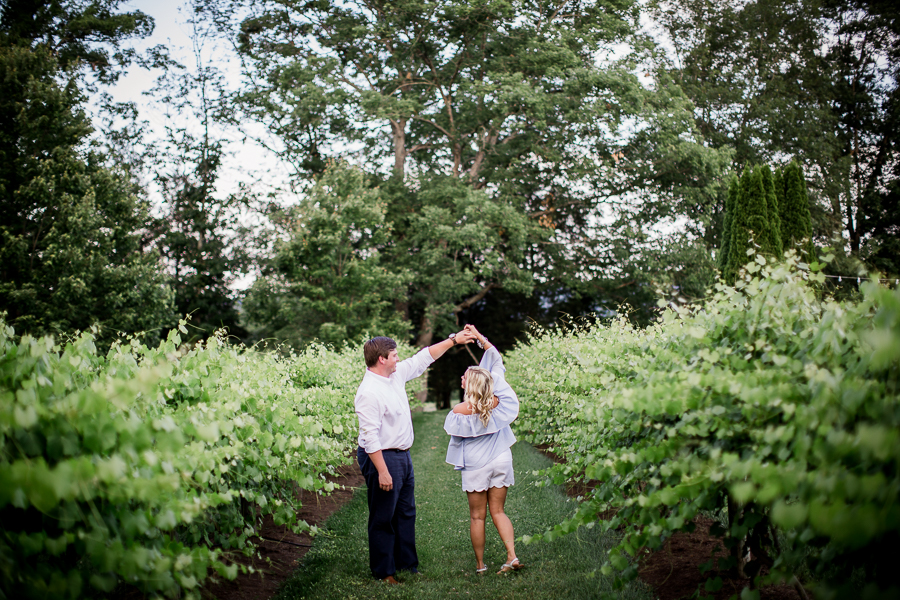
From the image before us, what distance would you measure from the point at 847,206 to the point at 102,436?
31.7 metres

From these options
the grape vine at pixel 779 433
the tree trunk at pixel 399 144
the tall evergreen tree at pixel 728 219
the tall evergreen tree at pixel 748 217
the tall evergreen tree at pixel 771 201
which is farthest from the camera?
the tree trunk at pixel 399 144

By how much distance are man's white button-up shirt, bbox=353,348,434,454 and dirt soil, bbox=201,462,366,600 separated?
1057mm

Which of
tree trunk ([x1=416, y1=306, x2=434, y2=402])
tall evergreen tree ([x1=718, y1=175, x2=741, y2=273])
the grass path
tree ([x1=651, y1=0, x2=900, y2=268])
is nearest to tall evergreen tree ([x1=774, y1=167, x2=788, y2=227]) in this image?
tall evergreen tree ([x1=718, y1=175, x2=741, y2=273])

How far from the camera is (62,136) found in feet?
60.5

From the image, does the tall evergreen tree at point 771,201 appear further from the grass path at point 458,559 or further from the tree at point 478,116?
the grass path at point 458,559

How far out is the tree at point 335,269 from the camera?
18516 mm

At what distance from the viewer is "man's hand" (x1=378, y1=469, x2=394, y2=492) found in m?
4.50

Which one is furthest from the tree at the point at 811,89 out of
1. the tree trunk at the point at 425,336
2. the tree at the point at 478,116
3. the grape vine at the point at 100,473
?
the grape vine at the point at 100,473

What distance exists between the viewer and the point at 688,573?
446 cm

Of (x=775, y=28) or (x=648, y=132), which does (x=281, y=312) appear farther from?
(x=775, y=28)

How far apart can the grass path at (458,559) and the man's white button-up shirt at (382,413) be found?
1068 millimetres

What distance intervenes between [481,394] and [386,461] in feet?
3.11

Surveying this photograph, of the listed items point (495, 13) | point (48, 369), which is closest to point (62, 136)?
point (495, 13)

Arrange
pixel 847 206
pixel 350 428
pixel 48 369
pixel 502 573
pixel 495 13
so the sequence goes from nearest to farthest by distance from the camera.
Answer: pixel 48 369
pixel 502 573
pixel 350 428
pixel 495 13
pixel 847 206
